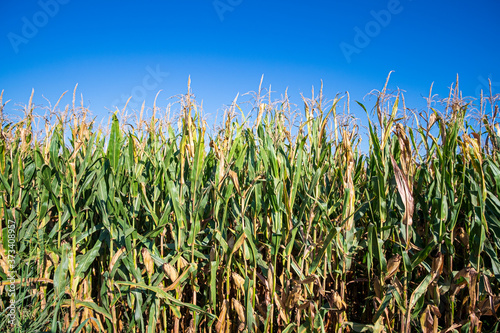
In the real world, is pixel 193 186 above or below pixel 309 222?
above

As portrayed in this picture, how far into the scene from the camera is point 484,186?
1.92 metres

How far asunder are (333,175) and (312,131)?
0.37 m

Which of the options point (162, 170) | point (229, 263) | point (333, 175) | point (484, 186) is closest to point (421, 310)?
point (484, 186)

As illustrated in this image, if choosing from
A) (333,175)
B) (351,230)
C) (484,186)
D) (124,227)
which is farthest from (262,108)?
(484,186)

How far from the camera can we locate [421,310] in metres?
2.11

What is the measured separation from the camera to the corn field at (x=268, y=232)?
2.02 metres

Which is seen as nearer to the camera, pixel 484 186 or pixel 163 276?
pixel 484 186

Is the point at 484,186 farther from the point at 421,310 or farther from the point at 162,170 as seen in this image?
the point at 162,170

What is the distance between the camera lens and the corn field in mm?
2020

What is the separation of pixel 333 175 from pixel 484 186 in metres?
0.91

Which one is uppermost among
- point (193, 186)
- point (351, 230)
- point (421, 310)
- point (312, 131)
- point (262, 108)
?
point (262, 108)

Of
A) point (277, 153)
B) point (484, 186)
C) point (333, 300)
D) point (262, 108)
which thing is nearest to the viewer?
point (484, 186)

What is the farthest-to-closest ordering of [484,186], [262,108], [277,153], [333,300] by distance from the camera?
[262,108]
[277,153]
[333,300]
[484,186]

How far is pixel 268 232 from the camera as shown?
2230mm
